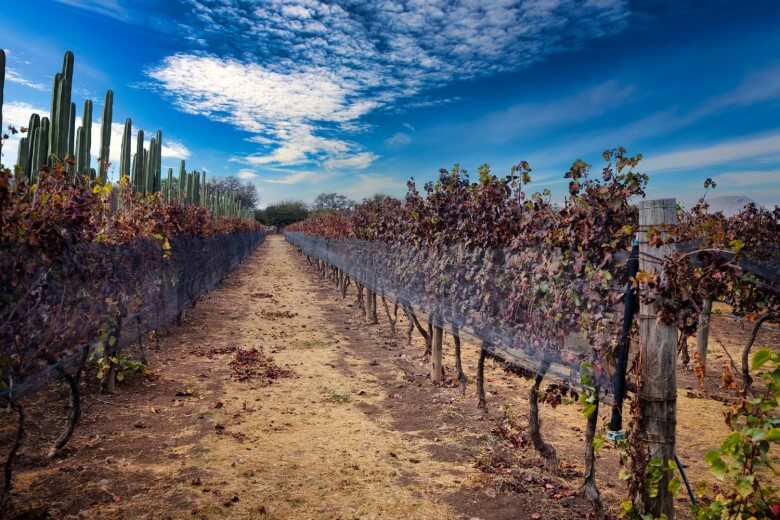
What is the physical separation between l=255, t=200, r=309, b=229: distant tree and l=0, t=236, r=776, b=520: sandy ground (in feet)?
283

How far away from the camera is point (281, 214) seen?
93.6 meters

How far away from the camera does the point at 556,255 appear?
4.22 m

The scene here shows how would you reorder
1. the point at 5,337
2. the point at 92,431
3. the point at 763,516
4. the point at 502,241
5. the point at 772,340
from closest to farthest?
the point at 763,516, the point at 5,337, the point at 92,431, the point at 502,241, the point at 772,340

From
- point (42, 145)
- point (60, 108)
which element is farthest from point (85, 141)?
point (60, 108)

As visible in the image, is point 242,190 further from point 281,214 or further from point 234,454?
point 234,454

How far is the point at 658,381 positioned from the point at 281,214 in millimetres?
93621

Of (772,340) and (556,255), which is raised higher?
(556,255)

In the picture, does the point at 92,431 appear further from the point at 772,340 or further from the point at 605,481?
the point at 772,340

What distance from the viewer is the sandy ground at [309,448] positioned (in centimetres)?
366

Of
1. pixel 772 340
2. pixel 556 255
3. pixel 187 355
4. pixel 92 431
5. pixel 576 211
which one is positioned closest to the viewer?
pixel 576 211

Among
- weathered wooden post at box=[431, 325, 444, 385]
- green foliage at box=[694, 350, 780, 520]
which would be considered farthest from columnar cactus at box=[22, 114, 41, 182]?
green foliage at box=[694, 350, 780, 520]

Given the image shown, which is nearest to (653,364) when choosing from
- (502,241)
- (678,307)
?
(678,307)

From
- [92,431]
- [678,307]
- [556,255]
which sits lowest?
[92,431]

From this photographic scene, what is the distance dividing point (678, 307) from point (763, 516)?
1.15 m
